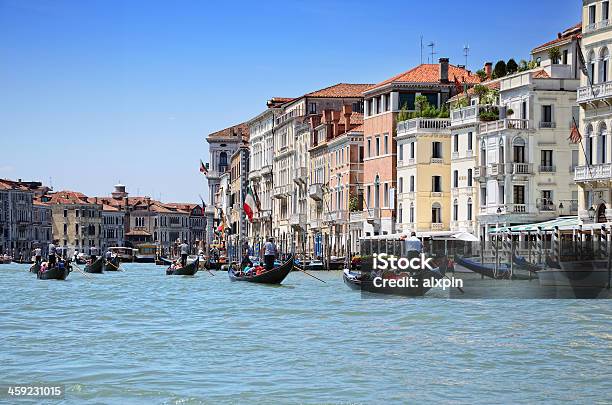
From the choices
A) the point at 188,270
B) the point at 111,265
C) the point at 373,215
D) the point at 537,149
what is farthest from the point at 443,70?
the point at 111,265

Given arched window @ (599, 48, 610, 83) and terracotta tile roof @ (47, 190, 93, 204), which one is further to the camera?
terracotta tile roof @ (47, 190, 93, 204)

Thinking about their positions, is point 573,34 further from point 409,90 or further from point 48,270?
point 48,270

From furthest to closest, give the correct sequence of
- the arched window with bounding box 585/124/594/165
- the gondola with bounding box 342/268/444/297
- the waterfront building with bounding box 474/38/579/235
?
the waterfront building with bounding box 474/38/579/235 < the arched window with bounding box 585/124/594/165 < the gondola with bounding box 342/268/444/297

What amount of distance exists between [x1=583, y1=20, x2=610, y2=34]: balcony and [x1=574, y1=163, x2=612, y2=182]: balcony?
325 cm

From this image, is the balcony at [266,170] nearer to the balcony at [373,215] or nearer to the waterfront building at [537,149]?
the balcony at [373,215]

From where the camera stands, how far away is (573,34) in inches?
1572

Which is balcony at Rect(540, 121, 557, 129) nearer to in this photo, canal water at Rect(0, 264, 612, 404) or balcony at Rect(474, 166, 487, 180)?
balcony at Rect(474, 166, 487, 180)

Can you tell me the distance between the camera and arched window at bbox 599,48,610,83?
105 feet

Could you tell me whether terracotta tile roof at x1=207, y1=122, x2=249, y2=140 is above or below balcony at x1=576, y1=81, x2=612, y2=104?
above

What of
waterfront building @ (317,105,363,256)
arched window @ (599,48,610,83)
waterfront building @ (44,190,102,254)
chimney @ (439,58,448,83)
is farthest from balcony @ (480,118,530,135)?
waterfront building @ (44,190,102,254)

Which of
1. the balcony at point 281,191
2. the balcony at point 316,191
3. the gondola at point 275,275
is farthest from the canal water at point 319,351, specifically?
the balcony at point 281,191

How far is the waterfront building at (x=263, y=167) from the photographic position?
7056 centimetres

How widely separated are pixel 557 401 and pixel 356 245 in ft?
131

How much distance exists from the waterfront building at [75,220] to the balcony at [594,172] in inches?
3222
